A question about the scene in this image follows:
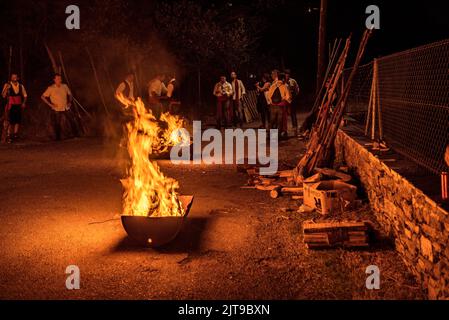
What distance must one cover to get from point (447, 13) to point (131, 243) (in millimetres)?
32153

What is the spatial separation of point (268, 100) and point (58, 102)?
682cm

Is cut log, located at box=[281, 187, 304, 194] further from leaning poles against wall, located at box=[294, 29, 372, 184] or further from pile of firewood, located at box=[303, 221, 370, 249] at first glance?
pile of firewood, located at box=[303, 221, 370, 249]

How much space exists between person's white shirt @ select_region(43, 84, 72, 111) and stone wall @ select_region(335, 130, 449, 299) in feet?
38.2

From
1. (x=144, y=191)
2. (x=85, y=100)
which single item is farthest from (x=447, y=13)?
(x=144, y=191)

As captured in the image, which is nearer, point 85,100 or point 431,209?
point 431,209

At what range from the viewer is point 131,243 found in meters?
6.36

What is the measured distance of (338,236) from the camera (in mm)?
6000

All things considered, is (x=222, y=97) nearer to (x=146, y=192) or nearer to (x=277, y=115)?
(x=277, y=115)

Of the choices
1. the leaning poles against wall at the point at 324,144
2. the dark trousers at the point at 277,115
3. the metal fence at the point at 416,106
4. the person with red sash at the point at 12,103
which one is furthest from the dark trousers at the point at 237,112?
the leaning poles against wall at the point at 324,144

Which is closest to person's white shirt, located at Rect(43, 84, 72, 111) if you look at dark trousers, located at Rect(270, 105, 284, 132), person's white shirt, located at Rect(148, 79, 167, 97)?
person's white shirt, located at Rect(148, 79, 167, 97)

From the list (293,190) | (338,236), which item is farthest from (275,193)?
(338,236)

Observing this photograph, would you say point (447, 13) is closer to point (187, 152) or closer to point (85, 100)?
point (85, 100)

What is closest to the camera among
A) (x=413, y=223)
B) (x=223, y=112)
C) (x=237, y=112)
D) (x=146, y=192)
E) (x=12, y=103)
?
(x=413, y=223)

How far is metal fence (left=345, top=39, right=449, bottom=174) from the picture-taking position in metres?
7.13
